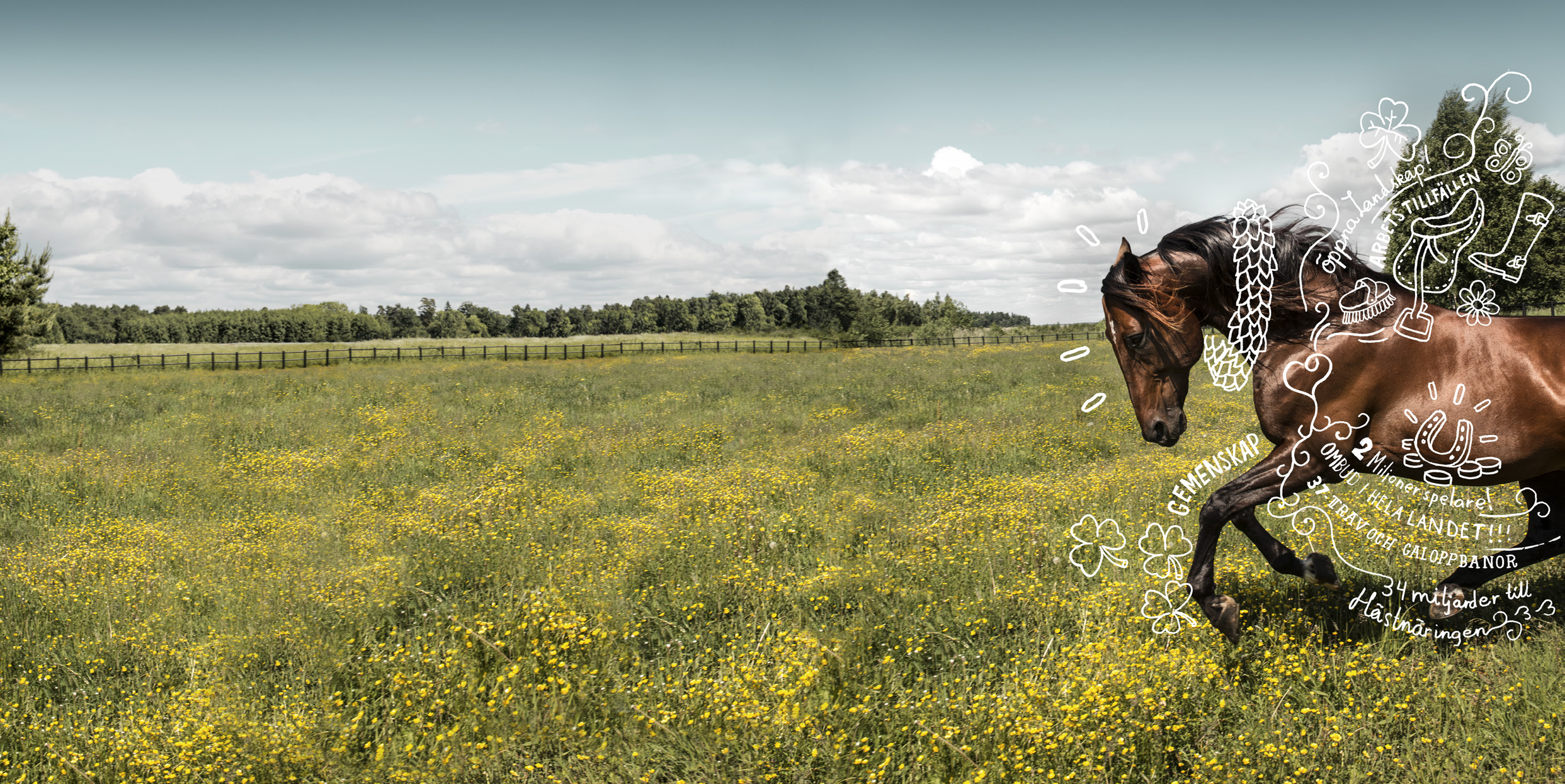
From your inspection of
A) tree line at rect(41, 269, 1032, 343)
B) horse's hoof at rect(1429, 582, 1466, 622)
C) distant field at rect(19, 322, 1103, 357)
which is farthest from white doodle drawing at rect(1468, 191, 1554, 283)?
tree line at rect(41, 269, 1032, 343)

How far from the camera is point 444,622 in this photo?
20.2 feet

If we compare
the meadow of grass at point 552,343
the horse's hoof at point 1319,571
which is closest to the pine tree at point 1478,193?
the horse's hoof at point 1319,571

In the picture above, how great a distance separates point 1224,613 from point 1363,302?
1.98 m

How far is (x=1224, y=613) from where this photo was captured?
4.36 meters

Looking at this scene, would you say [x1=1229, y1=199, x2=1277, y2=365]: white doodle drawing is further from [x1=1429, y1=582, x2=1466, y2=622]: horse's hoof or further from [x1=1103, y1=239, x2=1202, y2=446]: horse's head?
[x1=1429, y1=582, x2=1466, y2=622]: horse's hoof

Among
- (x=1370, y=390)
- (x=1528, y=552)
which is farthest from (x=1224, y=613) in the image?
(x=1528, y=552)

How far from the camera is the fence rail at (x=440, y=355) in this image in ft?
148

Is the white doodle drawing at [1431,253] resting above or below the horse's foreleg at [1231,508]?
above

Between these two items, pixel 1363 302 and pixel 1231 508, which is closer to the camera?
pixel 1231 508

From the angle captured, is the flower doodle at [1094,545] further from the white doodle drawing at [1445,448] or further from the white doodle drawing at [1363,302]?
the white doodle drawing at [1363,302]

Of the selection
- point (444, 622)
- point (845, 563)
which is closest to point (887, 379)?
point (845, 563)

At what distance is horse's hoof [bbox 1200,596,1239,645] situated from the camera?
14.3 feet

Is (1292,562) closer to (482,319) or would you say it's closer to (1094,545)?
(1094,545)

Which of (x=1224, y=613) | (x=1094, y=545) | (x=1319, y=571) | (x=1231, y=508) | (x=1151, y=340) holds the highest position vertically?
(x=1151, y=340)
